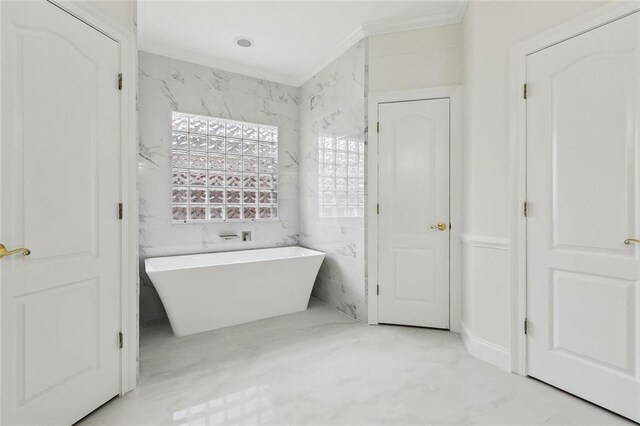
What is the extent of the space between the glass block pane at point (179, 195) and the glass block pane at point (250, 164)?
2.47 feet

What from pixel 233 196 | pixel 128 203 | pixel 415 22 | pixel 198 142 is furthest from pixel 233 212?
pixel 415 22

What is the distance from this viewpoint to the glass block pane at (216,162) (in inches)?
143

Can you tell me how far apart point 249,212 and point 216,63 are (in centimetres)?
174

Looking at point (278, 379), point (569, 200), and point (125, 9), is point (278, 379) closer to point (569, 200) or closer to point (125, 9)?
point (569, 200)

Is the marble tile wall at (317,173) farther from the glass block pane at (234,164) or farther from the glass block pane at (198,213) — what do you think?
the glass block pane at (198,213)

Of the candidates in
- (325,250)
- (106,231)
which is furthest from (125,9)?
(325,250)

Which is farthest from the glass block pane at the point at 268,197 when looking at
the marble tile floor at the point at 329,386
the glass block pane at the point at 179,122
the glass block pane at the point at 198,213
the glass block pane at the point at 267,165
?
the marble tile floor at the point at 329,386

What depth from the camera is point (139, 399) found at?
1816 mm

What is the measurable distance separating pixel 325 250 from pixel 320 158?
1083mm

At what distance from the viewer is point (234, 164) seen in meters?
3.79

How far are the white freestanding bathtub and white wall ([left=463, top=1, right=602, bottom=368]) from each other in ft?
5.21

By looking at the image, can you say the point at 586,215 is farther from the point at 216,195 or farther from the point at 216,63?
the point at 216,63

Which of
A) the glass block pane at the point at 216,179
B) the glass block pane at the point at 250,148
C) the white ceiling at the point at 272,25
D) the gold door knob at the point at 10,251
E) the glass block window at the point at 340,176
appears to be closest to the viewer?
the gold door knob at the point at 10,251

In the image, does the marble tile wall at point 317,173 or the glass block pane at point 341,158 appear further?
the glass block pane at point 341,158
